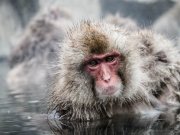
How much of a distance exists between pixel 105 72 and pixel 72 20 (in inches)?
262

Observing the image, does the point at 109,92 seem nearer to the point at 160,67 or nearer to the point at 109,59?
the point at 109,59

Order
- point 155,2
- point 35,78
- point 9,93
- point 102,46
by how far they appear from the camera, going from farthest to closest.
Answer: point 155,2, point 35,78, point 9,93, point 102,46

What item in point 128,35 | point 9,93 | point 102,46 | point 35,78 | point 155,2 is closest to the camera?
point 102,46

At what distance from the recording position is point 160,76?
22.1 ft

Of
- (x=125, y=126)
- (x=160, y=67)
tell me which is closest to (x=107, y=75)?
(x=125, y=126)

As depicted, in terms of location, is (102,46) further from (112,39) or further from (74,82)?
(74,82)

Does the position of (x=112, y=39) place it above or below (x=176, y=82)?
above

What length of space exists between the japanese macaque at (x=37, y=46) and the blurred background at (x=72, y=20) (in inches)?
12.5

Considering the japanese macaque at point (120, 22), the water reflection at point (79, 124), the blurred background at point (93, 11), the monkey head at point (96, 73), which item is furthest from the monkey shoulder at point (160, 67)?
the blurred background at point (93, 11)

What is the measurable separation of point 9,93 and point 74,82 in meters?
3.20

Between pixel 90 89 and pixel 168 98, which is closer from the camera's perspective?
pixel 90 89

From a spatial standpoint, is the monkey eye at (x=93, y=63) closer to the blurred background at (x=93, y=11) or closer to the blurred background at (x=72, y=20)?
the blurred background at (x=72, y=20)

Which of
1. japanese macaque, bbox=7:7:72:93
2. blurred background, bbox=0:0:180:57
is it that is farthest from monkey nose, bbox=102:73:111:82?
blurred background, bbox=0:0:180:57

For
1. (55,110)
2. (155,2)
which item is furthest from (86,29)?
(155,2)
